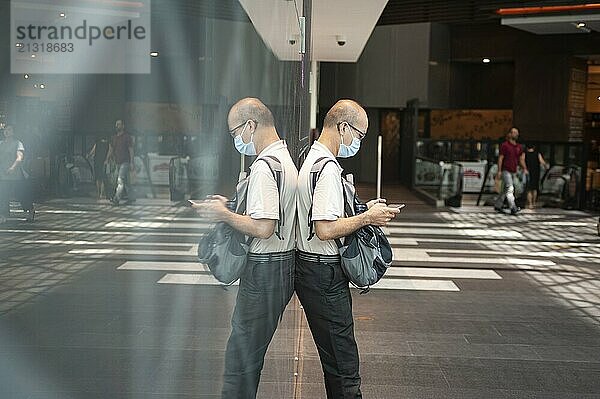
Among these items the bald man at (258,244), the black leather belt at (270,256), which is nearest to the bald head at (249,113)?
the bald man at (258,244)

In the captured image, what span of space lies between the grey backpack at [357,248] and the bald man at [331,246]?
3 centimetres

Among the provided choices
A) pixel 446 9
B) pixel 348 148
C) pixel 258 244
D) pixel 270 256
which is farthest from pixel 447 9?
pixel 258 244

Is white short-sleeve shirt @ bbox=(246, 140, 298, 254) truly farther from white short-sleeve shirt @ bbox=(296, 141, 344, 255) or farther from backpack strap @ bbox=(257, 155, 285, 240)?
white short-sleeve shirt @ bbox=(296, 141, 344, 255)

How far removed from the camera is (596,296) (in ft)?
26.1

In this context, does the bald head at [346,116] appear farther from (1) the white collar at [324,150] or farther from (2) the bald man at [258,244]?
(2) the bald man at [258,244]

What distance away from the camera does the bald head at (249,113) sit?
109cm

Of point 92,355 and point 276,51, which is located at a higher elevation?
point 276,51

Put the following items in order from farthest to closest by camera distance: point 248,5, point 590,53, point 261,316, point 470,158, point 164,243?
point 590,53 → point 470,158 → point 261,316 → point 248,5 → point 164,243

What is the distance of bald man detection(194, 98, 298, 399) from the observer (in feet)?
3.96

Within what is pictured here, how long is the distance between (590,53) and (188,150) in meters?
24.1

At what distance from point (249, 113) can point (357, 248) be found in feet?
6.53

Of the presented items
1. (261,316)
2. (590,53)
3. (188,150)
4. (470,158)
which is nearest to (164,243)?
(188,150)

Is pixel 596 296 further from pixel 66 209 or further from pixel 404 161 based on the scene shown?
pixel 404 161

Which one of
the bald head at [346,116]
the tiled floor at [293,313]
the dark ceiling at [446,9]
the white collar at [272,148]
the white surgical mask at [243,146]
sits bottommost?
the tiled floor at [293,313]
